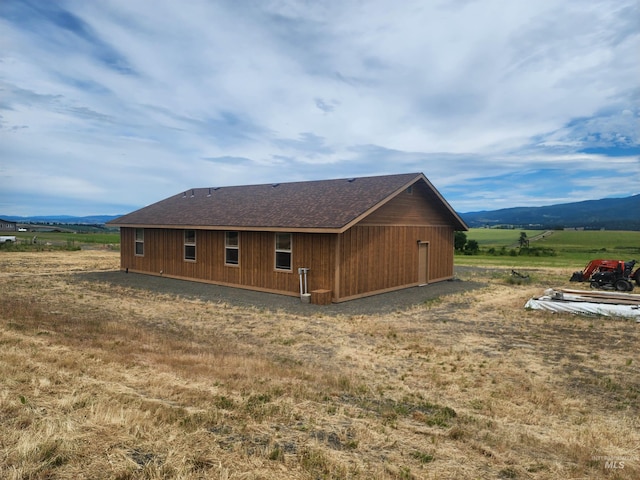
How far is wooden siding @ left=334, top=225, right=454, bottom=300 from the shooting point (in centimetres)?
1521

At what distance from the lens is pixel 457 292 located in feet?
57.3

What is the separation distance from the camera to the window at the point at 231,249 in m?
17.8

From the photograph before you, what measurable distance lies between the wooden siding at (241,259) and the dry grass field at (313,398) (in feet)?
12.4

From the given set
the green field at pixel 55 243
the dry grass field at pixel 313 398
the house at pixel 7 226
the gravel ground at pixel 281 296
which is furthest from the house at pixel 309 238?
the house at pixel 7 226

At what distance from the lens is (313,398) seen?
220 inches

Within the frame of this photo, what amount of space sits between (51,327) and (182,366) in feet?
14.5

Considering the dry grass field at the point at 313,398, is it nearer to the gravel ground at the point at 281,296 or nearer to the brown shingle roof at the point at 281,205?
the gravel ground at the point at 281,296

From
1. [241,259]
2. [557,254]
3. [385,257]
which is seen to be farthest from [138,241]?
[557,254]

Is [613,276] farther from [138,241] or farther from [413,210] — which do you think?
[138,241]

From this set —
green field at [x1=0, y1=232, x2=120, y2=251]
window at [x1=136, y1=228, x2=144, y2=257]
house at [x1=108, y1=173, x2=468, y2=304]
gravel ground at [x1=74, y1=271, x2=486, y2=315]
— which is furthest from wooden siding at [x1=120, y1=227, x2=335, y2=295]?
green field at [x1=0, y1=232, x2=120, y2=251]

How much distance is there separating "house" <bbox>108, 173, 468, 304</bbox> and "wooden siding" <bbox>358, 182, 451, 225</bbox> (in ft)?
0.14

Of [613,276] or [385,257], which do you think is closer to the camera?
[385,257]

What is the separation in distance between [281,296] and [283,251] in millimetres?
1654

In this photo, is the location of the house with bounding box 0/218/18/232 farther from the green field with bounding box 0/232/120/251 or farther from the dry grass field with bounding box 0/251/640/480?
the dry grass field with bounding box 0/251/640/480
